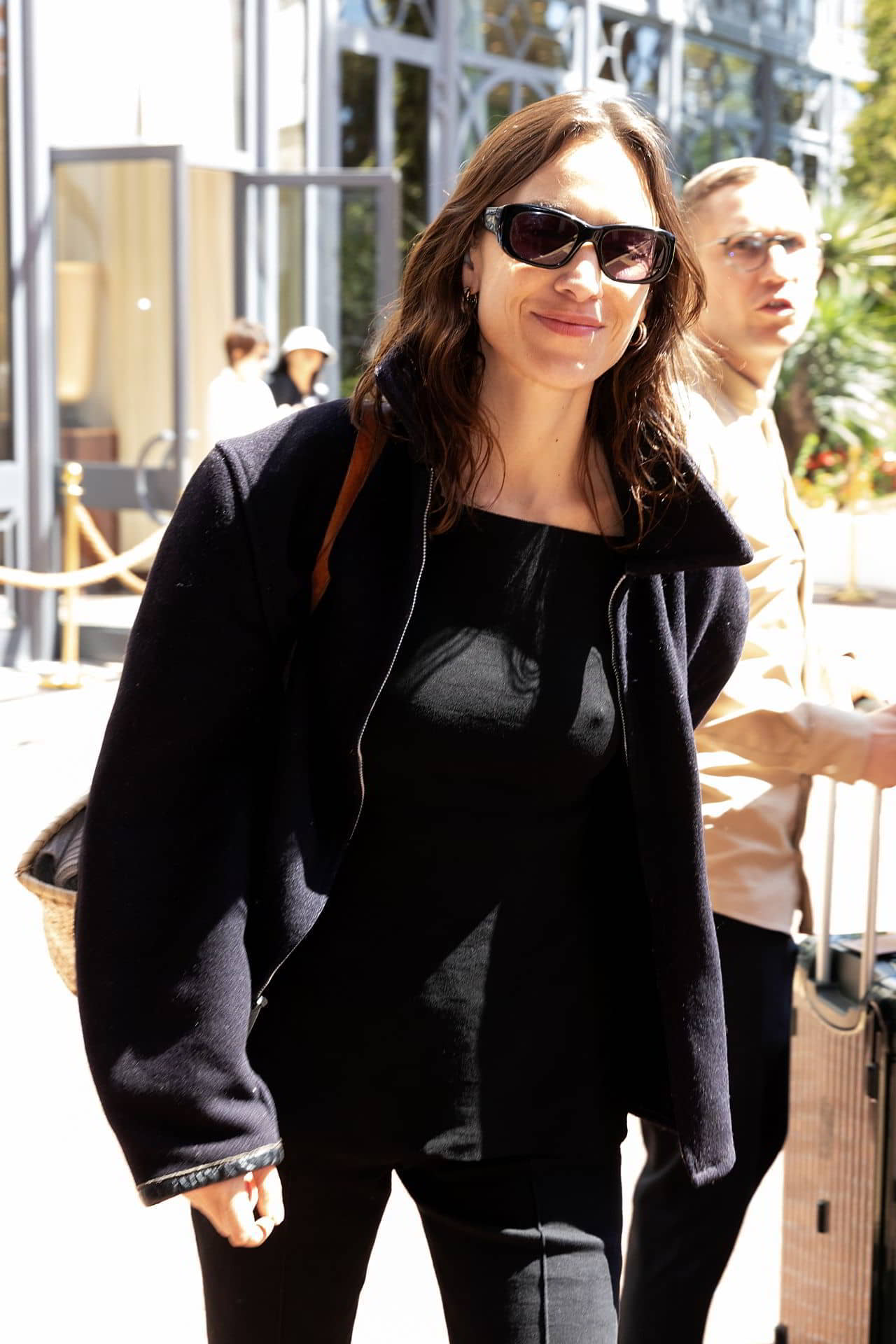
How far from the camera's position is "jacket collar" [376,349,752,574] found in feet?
6.69

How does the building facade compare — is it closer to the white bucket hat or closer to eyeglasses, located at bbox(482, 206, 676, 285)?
the white bucket hat

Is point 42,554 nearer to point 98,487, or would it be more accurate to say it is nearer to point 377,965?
point 98,487

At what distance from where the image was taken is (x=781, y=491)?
2791mm

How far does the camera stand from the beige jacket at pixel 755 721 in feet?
8.49

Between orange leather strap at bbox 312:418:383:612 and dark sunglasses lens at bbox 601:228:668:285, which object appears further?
dark sunglasses lens at bbox 601:228:668:285

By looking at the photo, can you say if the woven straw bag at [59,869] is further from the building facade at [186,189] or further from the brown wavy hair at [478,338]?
the building facade at [186,189]

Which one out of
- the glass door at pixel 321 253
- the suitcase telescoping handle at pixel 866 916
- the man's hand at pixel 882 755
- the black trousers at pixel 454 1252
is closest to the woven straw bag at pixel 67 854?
the black trousers at pixel 454 1252

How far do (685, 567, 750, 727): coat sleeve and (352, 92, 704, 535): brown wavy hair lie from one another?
138 mm

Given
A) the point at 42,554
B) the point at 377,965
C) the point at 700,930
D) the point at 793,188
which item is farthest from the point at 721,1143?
the point at 42,554

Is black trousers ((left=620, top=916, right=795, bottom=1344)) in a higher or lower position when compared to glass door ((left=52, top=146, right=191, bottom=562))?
lower

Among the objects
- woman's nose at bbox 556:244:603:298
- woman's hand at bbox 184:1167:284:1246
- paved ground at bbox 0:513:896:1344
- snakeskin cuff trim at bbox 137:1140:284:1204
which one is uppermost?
woman's nose at bbox 556:244:603:298

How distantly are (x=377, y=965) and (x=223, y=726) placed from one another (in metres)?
0.31

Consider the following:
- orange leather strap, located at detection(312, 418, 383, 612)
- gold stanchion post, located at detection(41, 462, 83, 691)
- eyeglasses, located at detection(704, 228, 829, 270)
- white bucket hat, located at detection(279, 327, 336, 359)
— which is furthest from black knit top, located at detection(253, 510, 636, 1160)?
white bucket hat, located at detection(279, 327, 336, 359)

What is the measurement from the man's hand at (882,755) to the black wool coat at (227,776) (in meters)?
0.89
